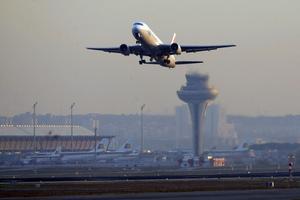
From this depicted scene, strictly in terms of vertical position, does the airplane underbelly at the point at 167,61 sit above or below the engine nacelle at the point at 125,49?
below

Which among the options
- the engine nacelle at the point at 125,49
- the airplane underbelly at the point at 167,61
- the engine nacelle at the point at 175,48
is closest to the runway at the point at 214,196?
the engine nacelle at the point at 175,48

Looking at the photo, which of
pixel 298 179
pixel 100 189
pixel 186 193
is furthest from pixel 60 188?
pixel 298 179

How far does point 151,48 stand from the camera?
267 feet

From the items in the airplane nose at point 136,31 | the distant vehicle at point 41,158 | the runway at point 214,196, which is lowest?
the runway at point 214,196

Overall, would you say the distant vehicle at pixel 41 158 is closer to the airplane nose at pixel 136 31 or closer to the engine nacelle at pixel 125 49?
the engine nacelle at pixel 125 49

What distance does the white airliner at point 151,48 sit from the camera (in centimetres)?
8025

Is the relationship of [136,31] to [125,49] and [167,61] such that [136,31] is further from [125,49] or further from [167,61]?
[167,61]

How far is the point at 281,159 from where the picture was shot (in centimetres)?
19588

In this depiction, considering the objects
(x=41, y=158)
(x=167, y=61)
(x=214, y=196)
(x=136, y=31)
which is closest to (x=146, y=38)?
(x=136, y=31)

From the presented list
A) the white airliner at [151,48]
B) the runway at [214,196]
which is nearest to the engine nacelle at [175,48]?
the white airliner at [151,48]

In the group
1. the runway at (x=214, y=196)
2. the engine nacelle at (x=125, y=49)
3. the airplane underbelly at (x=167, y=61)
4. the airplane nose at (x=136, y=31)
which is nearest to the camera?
the runway at (x=214, y=196)

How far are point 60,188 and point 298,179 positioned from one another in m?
28.9

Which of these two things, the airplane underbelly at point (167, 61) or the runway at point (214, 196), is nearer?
the runway at point (214, 196)

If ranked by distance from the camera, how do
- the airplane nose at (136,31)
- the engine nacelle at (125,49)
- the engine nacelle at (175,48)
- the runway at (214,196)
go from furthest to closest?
the engine nacelle at (175,48) → the engine nacelle at (125,49) → the airplane nose at (136,31) → the runway at (214,196)
